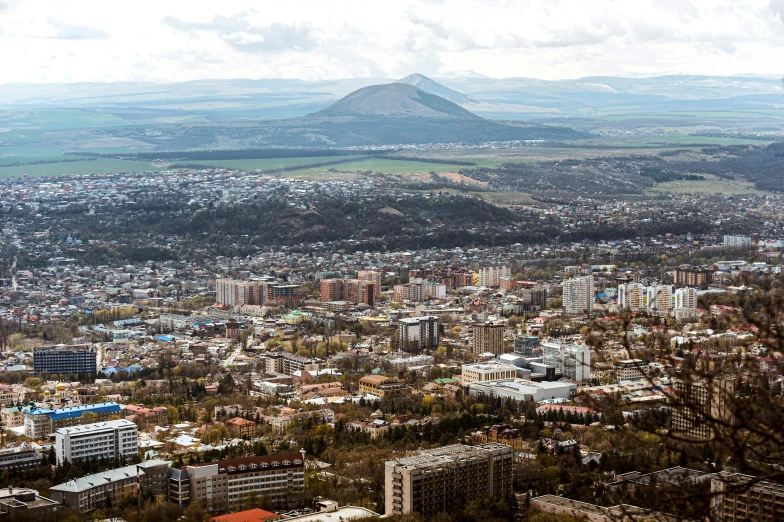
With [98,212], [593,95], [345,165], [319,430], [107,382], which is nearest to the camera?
[319,430]

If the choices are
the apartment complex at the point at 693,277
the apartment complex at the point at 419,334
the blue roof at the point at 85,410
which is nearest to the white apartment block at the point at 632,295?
the apartment complex at the point at 693,277

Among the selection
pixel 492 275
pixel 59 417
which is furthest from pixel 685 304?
pixel 59 417

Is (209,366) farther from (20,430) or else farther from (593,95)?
(593,95)

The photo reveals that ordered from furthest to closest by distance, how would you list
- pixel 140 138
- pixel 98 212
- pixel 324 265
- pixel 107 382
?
pixel 140 138
pixel 98 212
pixel 324 265
pixel 107 382

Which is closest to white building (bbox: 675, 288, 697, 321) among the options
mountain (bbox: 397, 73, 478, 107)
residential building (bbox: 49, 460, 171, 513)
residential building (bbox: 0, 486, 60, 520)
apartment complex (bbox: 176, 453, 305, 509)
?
apartment complex (bbox: 176, 453, 305, 509)

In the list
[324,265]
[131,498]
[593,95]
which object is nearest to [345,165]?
[324,265]

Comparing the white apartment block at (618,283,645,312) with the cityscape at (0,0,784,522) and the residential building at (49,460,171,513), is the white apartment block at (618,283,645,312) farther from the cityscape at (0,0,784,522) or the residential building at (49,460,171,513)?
the residential building at (49,460,171,513)

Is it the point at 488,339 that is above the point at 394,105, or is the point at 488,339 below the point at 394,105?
below

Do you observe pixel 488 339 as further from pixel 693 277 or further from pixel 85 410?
pixel 693 277
